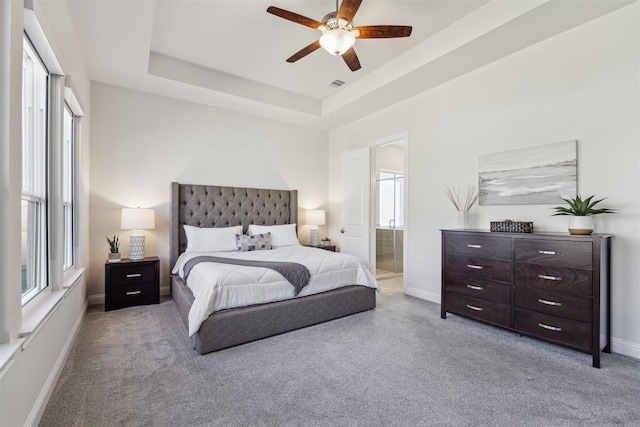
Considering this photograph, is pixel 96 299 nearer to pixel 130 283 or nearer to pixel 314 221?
pixel 130 283

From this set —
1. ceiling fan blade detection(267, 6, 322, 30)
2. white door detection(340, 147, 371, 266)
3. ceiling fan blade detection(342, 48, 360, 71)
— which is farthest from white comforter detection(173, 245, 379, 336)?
ceiling fan blade detection(267, 6, 322, 30)

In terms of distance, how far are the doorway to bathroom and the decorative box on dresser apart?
2.68 meters

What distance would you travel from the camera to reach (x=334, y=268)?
11.1 feet

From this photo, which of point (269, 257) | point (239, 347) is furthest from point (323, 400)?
point (269, 257)

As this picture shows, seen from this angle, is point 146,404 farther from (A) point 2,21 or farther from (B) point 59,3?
(B) point 59,3

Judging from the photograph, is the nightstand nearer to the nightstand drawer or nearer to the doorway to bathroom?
the nightstand drawer

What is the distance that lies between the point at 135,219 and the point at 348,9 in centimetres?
336

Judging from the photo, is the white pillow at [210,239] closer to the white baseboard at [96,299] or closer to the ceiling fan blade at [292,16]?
the white baseboard at [96,299]

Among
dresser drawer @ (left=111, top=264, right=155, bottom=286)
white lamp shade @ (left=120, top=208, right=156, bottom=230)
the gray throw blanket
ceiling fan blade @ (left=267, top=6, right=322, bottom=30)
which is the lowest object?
dresser drawer @ (left=111, top=264, right=155, bottom=286)

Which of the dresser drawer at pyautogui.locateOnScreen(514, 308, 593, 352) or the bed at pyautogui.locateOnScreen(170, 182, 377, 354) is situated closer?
the dresser drawer at pyautogui.locateOnScreen(514, 308, 593, 352)

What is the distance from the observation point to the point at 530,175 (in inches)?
121

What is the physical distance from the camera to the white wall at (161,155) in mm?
3930

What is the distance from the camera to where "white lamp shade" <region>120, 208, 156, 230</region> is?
3748mm

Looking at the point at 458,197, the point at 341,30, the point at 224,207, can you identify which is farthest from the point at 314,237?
the point at 341,30
